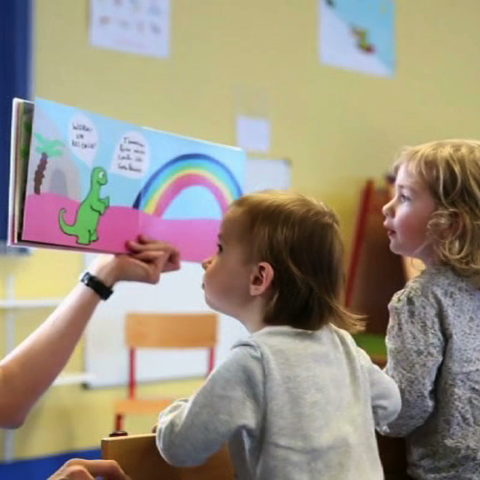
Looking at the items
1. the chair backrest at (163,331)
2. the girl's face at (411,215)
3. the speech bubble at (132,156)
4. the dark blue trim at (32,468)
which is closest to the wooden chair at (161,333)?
the chair backrest at (163,331)

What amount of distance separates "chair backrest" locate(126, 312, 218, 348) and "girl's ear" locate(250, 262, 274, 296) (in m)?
1.80

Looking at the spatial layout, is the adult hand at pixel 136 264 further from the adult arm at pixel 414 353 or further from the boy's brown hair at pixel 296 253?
the adult arm at pixel 414 353

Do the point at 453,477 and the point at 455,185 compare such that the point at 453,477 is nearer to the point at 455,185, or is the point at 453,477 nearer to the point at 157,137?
the point at 455,185

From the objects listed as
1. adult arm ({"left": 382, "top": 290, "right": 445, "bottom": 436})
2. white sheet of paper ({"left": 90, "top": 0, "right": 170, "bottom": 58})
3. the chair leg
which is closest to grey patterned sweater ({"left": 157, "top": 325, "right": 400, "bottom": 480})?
adult arm ({"left": 382, "top": 290, "right": 445, "bottom": 436})

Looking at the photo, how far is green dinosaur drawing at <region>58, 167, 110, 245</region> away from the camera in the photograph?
97 cm

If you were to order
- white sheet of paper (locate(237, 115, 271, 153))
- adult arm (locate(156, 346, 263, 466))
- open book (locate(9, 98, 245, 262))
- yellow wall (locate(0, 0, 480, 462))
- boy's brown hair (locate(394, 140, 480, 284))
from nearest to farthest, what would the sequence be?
adult arm (locate(156, 346, 263, 466))
open book (locate(9, 98, 245, 262))
boy's brown hair (locate(394, 140, 480, 284))
yellow wall (locate(0, 0, 480, 462))
white sheet of paper (locate(237, 115, 271, 153))

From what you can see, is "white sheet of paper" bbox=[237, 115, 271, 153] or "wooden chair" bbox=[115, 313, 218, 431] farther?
"white sheet of paper" bbox=[237, 115, 271, 153]

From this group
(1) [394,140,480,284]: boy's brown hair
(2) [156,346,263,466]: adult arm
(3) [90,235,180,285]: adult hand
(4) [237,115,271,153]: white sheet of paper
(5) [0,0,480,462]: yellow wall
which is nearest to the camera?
(2) [156,346,263,466]: adult arm

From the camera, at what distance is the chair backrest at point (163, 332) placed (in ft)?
8.81

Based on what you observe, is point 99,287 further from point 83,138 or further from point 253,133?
point 253,133

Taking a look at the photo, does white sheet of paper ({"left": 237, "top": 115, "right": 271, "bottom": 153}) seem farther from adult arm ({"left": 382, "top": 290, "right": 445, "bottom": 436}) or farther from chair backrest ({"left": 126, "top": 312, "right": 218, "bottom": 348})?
adult arm ({"left": 382, "top": 290, "right": 445, "bottom": 436})

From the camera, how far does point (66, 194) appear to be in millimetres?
963

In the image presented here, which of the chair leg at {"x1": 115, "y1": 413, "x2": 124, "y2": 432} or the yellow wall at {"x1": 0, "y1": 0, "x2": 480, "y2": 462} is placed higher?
the yellow wall at {"x1": 0, "y1": 0, "x2": 480, "y2": 462}

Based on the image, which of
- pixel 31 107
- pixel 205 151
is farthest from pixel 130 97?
pixel 31 107
